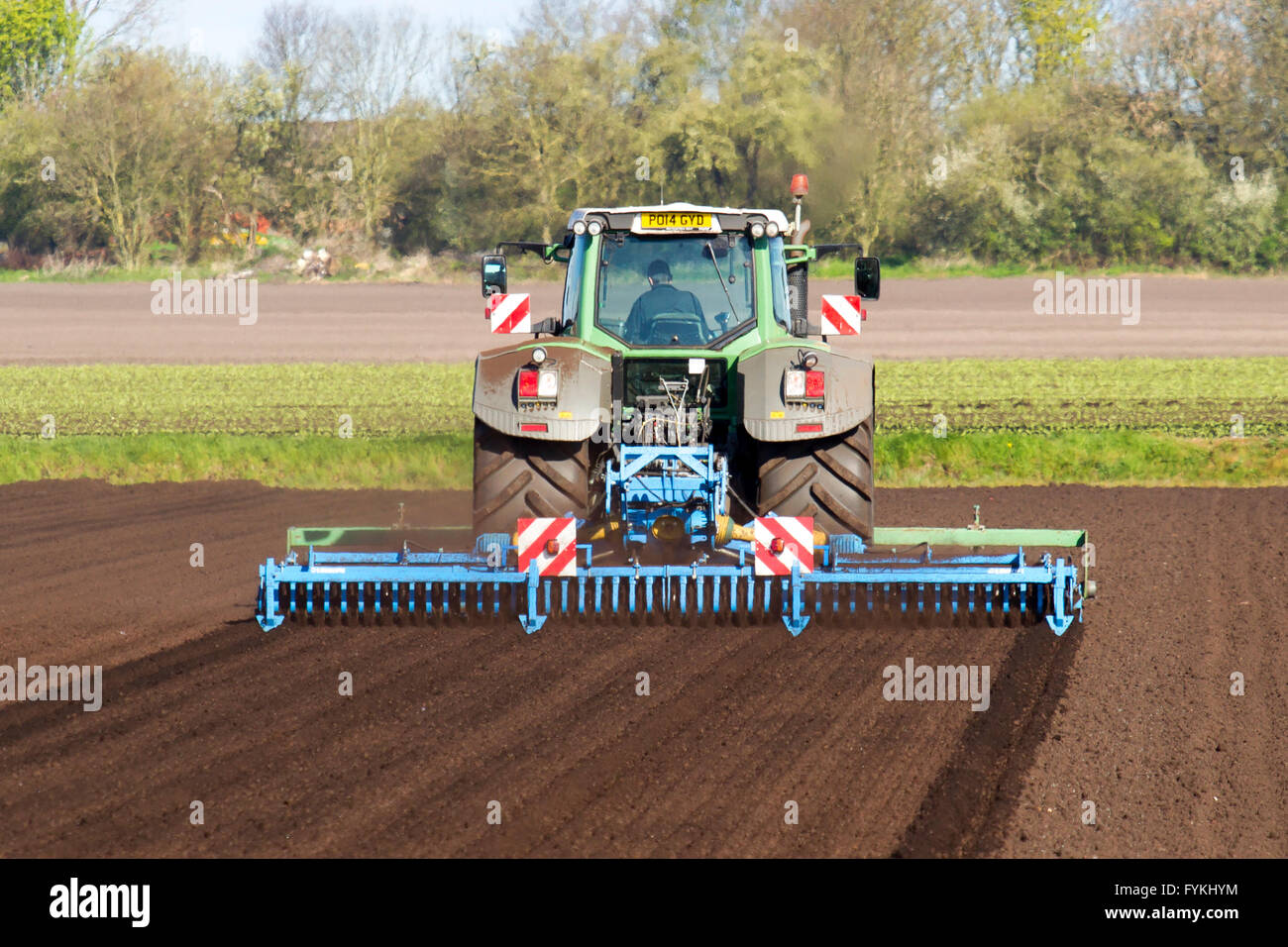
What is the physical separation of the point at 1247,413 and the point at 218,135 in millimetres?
25906

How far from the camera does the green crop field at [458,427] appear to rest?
14.6 m

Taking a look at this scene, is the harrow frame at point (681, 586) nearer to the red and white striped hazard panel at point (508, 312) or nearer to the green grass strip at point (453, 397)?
the red and white striped hazard panel at point (508, 312)

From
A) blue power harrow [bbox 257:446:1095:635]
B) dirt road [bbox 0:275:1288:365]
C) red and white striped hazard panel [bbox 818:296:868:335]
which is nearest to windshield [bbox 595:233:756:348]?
red and white striped hazard panel [bbox 818:296:868:335]

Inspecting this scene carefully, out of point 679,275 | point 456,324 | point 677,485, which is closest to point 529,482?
point 677,485

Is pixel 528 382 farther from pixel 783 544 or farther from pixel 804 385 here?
pixel 783 544

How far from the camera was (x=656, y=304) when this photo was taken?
8586 millimetres

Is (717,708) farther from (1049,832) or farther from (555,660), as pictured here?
(1049,832)

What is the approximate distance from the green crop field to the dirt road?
3.96 meters

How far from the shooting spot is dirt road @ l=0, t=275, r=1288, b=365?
28.3 m

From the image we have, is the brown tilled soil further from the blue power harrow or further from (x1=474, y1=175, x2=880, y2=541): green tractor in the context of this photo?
(x1=474, y1=175, x2=880, y2=541): green tractor
